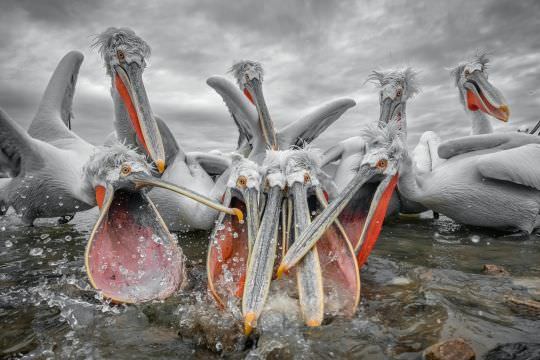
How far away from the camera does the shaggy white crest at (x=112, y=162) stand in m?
2.72

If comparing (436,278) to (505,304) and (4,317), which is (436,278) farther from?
(4,317)

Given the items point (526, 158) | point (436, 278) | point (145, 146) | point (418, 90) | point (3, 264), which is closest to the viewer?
point (436, 278)

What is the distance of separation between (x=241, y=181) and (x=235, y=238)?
389 millimetres

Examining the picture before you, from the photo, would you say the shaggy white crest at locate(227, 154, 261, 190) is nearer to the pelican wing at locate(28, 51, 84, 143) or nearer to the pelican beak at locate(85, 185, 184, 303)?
the pelican beak at locate(85, 185, 184, 303)

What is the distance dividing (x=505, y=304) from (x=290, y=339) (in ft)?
3.75

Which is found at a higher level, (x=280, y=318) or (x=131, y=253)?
(x=131, y=253)

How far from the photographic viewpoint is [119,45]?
3.51m

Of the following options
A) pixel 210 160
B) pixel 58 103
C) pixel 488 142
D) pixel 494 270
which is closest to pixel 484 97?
pixel 488 142

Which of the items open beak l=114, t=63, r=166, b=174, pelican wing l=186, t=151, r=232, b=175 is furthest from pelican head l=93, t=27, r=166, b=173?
pelican wing l=186, t=151, r=232, b=175

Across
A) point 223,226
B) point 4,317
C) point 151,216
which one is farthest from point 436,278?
point 4,317

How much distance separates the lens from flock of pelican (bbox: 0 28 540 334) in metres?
2.21

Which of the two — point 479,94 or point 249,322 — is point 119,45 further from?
point 479,94

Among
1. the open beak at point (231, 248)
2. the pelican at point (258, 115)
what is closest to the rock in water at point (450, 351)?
the open beak at point (231, 248)

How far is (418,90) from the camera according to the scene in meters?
4.54
